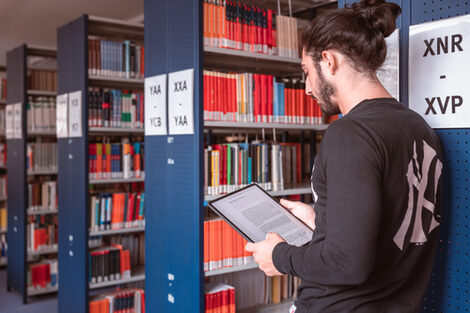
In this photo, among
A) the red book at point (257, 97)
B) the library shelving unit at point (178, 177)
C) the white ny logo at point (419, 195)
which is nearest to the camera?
the white ny logo at point (419, 195)

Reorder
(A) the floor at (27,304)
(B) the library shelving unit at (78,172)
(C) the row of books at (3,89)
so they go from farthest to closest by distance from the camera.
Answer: (C) the row of books at (3,89)
(A) the floor at (27,304)
(B) the library shelving unit at (78,172)

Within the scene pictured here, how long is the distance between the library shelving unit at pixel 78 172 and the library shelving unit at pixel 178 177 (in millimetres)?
861

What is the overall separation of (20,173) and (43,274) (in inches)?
43.3

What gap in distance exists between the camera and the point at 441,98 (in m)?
1.58

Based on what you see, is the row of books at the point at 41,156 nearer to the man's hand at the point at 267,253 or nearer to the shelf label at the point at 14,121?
the shelf label at the point at 14,121

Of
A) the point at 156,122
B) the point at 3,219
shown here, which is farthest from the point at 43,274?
the point at 156,122

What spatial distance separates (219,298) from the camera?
2836mm

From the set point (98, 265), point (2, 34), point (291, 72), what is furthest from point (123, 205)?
point (2, 34)

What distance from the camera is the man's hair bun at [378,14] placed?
1197mm

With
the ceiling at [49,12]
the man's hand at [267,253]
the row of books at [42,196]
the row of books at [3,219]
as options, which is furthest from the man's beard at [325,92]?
the row of books at [3,219]

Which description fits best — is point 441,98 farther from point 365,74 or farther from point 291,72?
point 291,72

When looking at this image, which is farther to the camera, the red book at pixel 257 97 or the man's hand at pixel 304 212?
the red book at pixel 257 97

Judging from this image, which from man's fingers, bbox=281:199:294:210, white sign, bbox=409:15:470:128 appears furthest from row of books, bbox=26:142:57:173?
white sign, bbox=409:15:470:128

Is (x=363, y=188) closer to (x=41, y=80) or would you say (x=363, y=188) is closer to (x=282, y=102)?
(x=282, y=102)
